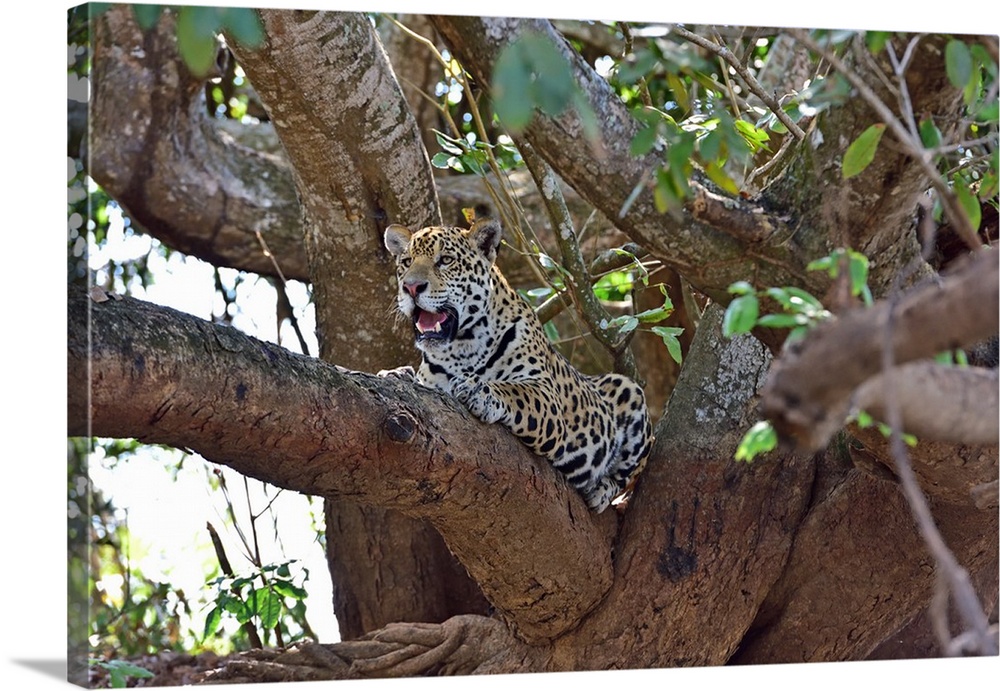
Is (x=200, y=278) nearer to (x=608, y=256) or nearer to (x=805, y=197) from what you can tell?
(x=608, y=256)

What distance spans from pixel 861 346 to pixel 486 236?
9.77ft

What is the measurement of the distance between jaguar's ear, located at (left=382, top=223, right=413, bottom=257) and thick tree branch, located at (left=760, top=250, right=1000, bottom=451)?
9.30ft

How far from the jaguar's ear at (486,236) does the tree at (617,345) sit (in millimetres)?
235

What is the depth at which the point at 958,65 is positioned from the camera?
294cm

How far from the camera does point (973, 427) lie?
2.45 meters

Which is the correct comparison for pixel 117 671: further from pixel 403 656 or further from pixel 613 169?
pixel 613 169

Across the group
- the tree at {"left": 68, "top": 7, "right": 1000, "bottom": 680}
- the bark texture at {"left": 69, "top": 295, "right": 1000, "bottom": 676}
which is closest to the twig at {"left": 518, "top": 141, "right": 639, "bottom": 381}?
the tree at {"left": 68, "top": 7, "right": 1000, "bottom": 680}

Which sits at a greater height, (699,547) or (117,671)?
(699,547)

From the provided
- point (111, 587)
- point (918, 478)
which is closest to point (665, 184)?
point (918, 478)

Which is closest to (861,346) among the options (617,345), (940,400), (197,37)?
(940,400)

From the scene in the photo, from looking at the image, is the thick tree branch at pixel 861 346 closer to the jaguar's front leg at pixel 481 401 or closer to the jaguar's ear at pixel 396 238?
the jaguar's front leg at pixel 481 401

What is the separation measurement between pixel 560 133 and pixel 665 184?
80cm

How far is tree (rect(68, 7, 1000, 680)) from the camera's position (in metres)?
2.84

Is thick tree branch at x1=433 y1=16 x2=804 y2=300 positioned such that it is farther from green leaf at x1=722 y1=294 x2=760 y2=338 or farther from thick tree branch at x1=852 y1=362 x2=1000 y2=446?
thick tree branch at x1=852 y1=362 x2=1000 y2=446
